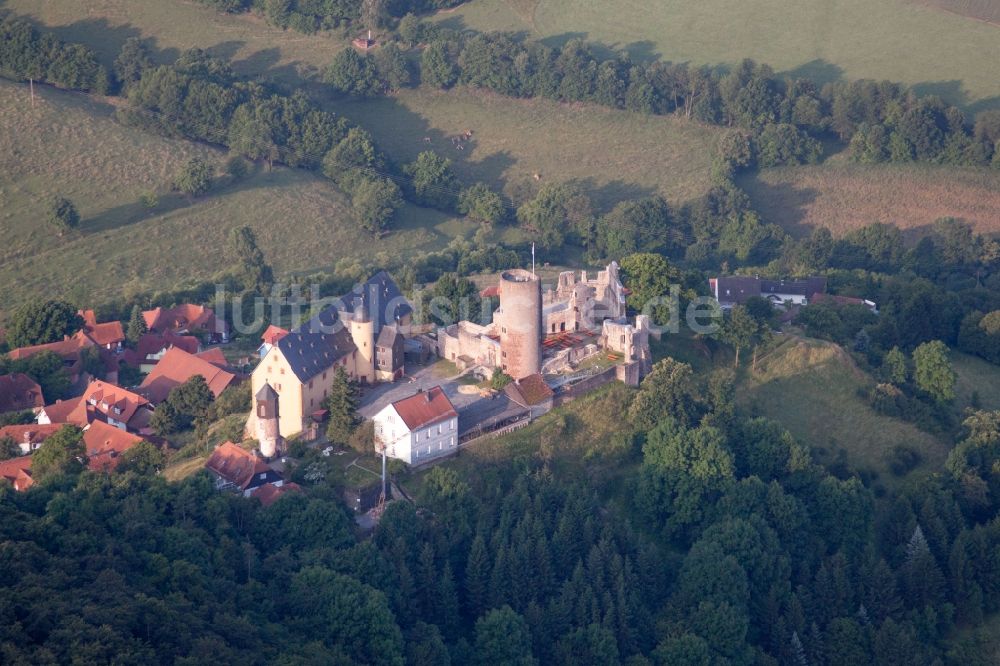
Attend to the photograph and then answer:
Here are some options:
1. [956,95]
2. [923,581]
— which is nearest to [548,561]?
[923,581]

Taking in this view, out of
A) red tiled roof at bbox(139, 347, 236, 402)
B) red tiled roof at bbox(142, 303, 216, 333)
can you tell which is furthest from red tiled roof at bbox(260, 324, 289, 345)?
red tiled roof at bbox(139, 347, 236, 402)

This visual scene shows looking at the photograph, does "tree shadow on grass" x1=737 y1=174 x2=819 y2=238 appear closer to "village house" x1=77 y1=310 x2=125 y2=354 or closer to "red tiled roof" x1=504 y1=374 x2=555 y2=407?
"red tiled roof" x1=504 y1=374 x2=555 y2=407

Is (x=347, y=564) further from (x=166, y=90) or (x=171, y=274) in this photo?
(x=166, y=90)

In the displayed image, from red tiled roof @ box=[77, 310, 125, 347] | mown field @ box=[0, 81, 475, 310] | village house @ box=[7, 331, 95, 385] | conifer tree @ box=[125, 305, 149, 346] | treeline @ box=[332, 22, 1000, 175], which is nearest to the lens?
village house @ box=[7, 331, 95, 385]

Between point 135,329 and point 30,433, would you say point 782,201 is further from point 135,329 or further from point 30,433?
point 30,433

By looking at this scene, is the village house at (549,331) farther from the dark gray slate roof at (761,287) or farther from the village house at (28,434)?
the village house at (28,434)
